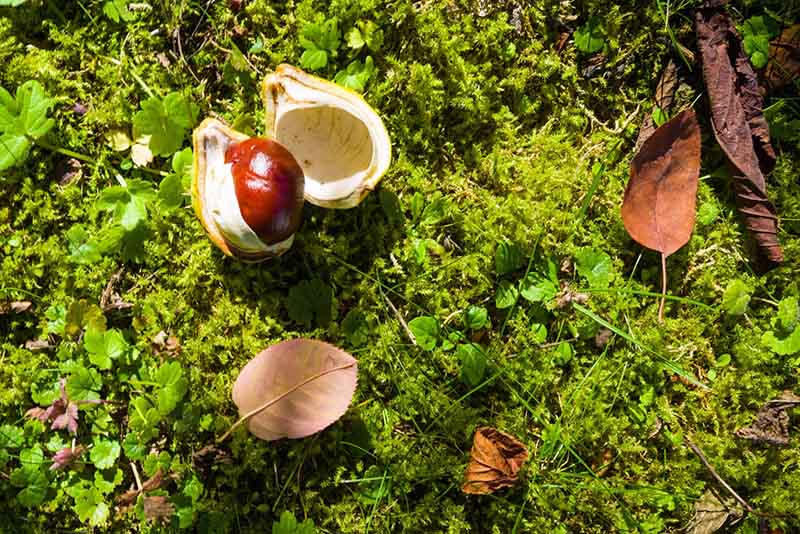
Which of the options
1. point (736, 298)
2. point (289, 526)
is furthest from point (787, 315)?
point (289, 526)

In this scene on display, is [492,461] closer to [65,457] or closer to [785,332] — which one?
[785,332]

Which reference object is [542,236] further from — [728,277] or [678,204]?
[728,277]

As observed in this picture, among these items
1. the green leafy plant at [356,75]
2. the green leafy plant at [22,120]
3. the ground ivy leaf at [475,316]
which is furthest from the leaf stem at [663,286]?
the green leafy plant at [22,120]

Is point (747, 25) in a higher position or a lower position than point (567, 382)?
higher

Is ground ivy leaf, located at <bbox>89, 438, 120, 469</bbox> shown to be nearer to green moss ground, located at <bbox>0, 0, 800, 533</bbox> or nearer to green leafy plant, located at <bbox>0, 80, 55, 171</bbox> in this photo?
green moss ground, located at <bbox>0, 0, 800, 533</bbox>

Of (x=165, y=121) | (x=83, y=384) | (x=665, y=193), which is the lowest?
(x=83, y=384)

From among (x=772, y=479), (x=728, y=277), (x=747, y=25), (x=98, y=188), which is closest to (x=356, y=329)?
(x=98, y=188)
